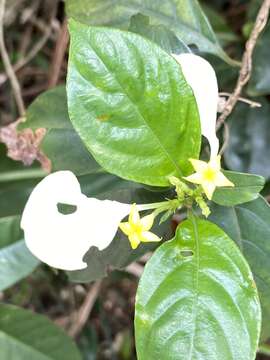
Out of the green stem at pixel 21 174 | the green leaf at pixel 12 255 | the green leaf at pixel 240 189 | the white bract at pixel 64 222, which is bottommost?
the green leaf at pixel 12 255

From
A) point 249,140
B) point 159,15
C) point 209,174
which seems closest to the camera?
point 209,174

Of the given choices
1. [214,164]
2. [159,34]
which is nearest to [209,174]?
[214,164]

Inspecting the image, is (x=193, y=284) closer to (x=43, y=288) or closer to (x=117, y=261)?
(x=117, y=261)

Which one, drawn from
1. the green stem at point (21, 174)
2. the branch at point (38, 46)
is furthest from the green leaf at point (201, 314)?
the branch at point (38, 46)

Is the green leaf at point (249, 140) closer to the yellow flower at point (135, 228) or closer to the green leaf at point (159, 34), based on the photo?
the green leaf at point (159, 34)

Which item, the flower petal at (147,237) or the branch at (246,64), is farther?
the branch at (246,64)

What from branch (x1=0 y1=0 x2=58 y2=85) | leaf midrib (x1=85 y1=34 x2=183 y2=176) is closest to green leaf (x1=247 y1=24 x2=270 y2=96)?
leaf midrib (x1=85 y1=34 x2=183 y2=176)

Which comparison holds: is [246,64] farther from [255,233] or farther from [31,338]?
[31,338]
